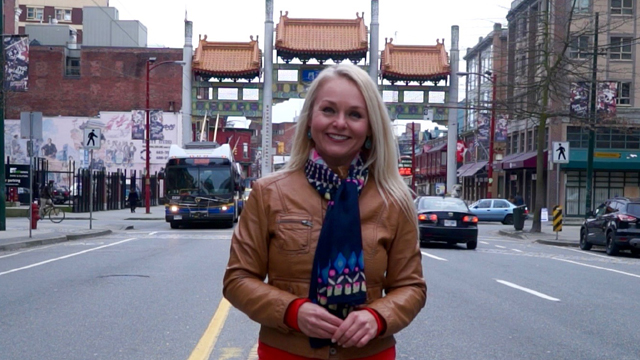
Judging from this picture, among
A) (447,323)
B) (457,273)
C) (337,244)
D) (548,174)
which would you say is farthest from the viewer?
(548,174)

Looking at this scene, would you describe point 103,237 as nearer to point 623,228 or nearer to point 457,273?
point 457,273

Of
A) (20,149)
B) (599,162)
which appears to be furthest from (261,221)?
(20,149)

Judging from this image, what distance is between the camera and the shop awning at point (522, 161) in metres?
50.0

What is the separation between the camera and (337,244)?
2.94 meters

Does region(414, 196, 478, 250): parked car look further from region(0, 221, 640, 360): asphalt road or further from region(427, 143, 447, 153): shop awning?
region(427, 143, 447, 153): shop awning

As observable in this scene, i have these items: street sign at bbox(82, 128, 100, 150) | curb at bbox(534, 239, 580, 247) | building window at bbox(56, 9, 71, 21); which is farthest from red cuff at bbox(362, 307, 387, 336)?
building window at bbox(56, 9, 71, 21)

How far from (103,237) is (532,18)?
19319 millimetres

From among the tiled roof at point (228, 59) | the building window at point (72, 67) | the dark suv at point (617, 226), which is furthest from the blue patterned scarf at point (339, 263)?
the building window at point (72, 67)

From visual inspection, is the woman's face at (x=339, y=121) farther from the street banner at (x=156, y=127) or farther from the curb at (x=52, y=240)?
the street banner at (x=156, y=127)

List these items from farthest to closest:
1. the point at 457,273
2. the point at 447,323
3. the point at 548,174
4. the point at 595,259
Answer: the point at 548,174, the point at 595,259, the point at 457,273, the point at 447,323

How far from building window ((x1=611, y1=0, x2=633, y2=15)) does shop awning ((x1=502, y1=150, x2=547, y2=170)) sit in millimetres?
9607

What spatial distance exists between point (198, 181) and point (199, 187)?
24cm

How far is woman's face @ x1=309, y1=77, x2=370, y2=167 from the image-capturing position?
→ 3168mm

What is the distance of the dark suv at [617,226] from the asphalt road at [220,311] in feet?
13.0
